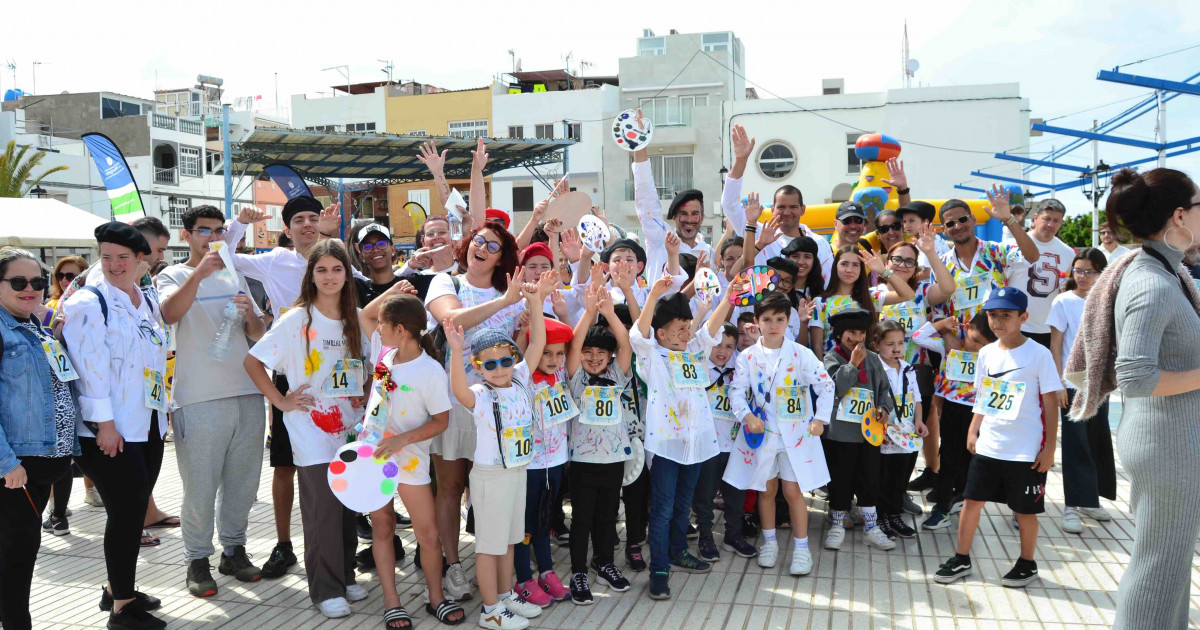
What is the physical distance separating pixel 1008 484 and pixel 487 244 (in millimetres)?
3050

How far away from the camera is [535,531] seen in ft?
14.6

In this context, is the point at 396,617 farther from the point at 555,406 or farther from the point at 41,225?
the point at 41,225

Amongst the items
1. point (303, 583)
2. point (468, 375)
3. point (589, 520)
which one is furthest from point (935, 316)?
point (303, 583)

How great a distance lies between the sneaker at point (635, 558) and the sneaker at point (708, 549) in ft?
1.12

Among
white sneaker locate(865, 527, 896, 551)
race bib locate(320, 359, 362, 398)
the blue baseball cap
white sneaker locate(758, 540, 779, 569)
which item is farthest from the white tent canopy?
the blue baseball cap

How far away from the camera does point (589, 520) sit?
4566 mm

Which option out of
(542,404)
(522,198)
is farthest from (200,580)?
(522,198)

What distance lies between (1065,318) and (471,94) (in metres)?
34.8

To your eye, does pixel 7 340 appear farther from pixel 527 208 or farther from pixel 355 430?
pixel 527 208

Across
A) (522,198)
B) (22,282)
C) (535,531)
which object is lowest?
(535,531)

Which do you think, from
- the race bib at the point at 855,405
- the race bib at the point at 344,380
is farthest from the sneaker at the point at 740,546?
the race bib at the point at 344,380

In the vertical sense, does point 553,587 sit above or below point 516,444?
below

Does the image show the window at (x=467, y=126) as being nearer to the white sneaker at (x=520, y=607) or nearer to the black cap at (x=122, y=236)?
the black cap at (x=122, y=236)

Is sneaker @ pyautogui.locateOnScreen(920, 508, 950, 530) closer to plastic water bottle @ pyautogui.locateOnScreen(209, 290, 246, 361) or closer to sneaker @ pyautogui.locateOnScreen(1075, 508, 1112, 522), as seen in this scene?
sneaker @ pyautogui.locateOnScreen(1075, 508, 1112, 522)
